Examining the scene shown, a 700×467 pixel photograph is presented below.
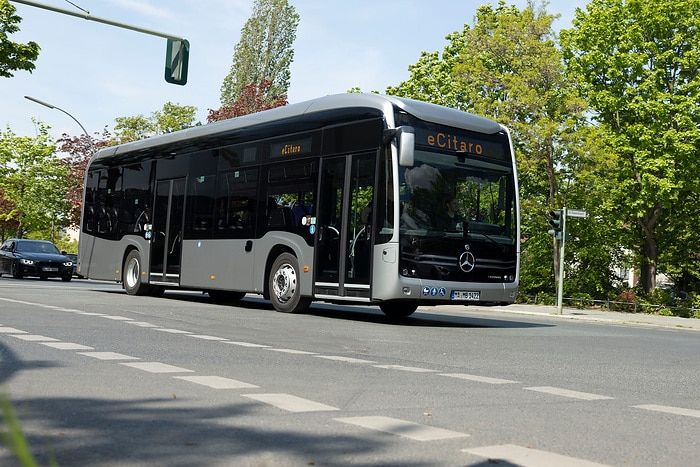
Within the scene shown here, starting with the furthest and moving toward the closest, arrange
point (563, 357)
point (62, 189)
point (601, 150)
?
1. point (62, 189)
2. point (601, 150)
3. point (563, 357)

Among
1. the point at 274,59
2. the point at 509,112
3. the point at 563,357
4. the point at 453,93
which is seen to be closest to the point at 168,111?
the point at 274,59

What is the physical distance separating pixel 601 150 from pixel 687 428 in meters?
28.4

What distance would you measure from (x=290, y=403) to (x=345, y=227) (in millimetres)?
9429

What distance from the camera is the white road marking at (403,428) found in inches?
182

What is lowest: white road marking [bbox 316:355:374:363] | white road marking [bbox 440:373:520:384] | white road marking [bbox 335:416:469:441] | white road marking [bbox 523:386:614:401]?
white road marking [bbox 335:416:469:441]

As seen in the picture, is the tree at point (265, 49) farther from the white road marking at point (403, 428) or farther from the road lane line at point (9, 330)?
the white road marking at point (403, 428)

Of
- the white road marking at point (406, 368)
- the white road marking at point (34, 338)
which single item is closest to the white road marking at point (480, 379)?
the white road marking at point (406, 368)

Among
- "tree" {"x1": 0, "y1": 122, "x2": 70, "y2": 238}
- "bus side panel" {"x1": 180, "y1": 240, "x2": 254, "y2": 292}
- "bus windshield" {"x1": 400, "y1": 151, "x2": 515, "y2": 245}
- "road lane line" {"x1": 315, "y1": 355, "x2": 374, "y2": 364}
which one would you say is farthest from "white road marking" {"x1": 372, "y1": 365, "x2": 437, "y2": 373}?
"tree" {"x1": 0, "y1": 122, "x2": 70, "y2": 238}

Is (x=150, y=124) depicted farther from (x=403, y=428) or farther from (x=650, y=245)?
(x=403, y=428)

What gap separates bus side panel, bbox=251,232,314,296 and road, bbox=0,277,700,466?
343 cm

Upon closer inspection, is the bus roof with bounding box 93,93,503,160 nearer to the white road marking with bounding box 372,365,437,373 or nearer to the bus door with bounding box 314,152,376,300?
the bus door with bounding box 314,152,376,300

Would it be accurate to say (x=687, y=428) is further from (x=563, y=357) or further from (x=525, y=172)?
(x=525, y=172)

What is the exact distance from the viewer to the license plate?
14.4 m

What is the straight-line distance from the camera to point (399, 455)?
410 centimetres
